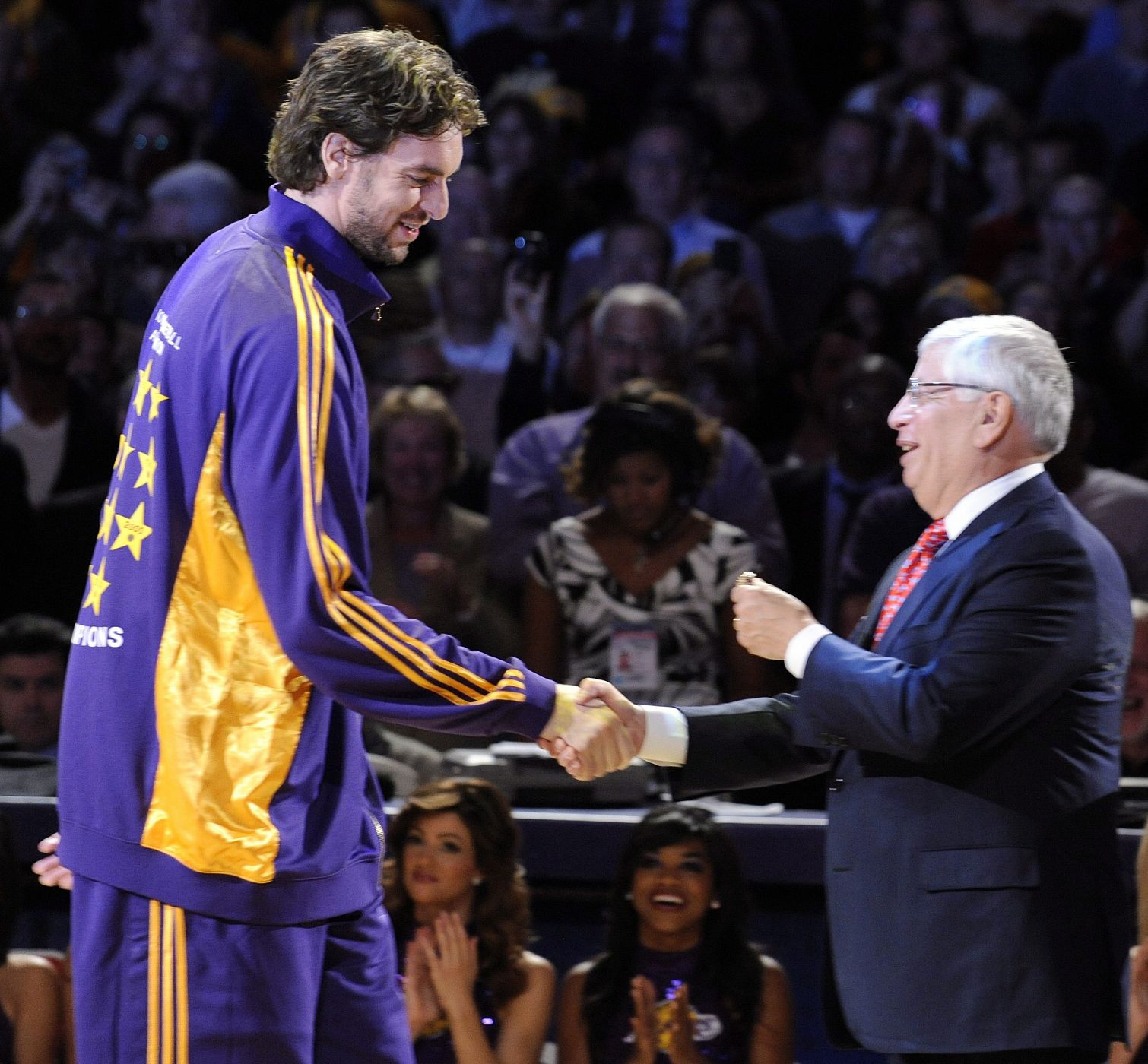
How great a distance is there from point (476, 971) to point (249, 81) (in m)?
5.16

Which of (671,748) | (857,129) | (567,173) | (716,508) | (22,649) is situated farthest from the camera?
(567,173)

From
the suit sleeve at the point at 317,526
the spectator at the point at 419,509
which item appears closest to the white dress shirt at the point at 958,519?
the suit sleeve at the point at 317,526

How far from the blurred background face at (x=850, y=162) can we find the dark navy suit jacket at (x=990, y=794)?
14.9 ft

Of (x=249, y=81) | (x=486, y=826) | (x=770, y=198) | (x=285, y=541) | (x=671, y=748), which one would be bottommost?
(x=486, y=826)

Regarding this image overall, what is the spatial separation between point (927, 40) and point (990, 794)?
5.80 m

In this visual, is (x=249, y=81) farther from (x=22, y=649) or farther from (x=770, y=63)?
(x=22, y=649)

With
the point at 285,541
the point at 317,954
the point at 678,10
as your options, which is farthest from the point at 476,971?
the point at 678,10

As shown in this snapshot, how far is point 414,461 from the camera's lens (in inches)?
220

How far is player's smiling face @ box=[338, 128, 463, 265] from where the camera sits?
8.29 ft

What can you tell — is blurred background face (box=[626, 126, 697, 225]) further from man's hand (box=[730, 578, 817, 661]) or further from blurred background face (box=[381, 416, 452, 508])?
man's hand (box=[730, 578, 817, 661])

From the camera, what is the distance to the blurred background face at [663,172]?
710 cm

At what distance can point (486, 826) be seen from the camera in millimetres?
4105

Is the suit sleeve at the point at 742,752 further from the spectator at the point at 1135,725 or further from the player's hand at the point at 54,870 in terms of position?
the spectator at the point at 1135,725

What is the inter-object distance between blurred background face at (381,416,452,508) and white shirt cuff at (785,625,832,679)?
283cm
